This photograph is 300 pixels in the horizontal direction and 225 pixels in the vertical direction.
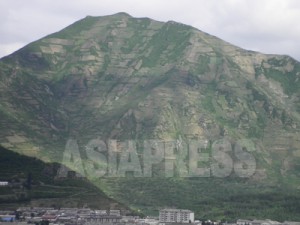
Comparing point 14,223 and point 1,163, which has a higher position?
point 1,163

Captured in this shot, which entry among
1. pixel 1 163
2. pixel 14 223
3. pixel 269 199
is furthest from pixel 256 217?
pixel 14 223

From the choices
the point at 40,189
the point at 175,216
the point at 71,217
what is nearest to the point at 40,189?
the point at 40,189

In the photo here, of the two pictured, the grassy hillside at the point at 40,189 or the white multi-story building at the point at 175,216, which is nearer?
the grassy hillside at the point at 40,189

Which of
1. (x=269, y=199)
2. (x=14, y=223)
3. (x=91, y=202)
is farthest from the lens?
(x=269, y=199)

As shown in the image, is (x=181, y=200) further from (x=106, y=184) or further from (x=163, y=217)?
(x=163, y=217)

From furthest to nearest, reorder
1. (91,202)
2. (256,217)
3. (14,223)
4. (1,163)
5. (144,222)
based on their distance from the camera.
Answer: (256,217), (1,163), (91,202), (144,222), (14,223)

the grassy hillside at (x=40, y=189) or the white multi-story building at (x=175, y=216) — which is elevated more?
the grassy hillside at (x=40, y=189)

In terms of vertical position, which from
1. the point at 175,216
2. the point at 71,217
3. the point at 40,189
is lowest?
the point at 71,217

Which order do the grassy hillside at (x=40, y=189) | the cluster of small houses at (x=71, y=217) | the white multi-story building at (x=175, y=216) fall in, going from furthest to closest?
the white multi-story building at (x=175, y=216)
the grassy hillside at (x=40, y=189)
the cluster of small houses at (x=71, y=217)

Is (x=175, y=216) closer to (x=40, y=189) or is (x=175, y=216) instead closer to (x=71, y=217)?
(x=40, y=189)

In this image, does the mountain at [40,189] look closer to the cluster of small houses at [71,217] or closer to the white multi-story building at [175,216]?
the cluster of small houses at [71,217]

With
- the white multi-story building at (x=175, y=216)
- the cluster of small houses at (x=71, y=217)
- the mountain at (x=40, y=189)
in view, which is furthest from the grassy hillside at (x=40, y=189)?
the white multi-story building at (x=175, y=216)
